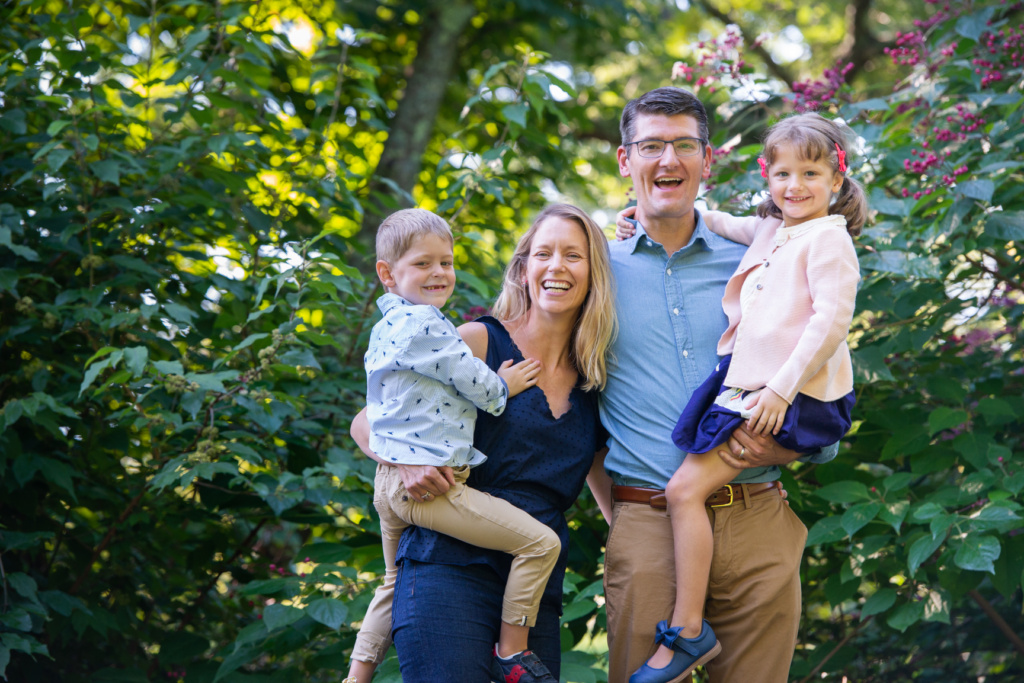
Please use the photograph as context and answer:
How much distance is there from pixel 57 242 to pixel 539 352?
2105 mm

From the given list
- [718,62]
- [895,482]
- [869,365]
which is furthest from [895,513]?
[718,62]

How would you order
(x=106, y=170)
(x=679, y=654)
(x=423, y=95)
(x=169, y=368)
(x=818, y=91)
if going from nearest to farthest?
1. (x=679, y=654)
2. (x=169, y=368)
3. (x=106, y=170)
4. (x=818, y=91)
5. (x=423, y=95)

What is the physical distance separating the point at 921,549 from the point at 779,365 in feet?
3.06

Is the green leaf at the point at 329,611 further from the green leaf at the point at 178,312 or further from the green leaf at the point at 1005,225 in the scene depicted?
the green leaf at the point at 1005,225

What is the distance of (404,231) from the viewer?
7.18ft

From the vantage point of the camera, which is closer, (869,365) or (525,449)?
(525,449)

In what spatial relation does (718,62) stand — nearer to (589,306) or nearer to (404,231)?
(589,306)

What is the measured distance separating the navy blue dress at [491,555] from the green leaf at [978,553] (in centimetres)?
122

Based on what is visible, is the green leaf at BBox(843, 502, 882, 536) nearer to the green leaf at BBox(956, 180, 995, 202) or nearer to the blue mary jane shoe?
the blue mary jane shoe

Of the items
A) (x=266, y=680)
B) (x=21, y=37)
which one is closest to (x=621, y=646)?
(x=266, y=680)

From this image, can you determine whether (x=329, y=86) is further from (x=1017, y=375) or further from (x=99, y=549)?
(x=1017, y=375)

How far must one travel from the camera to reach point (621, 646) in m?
2.18

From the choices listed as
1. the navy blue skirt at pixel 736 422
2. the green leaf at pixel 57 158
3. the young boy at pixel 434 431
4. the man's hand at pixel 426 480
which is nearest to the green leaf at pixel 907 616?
the navy blue skirt at pixel 736 422

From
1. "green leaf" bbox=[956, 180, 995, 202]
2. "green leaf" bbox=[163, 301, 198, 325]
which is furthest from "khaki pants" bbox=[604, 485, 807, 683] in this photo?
"green leaf" bbox=[163, 301, 198, 325]
